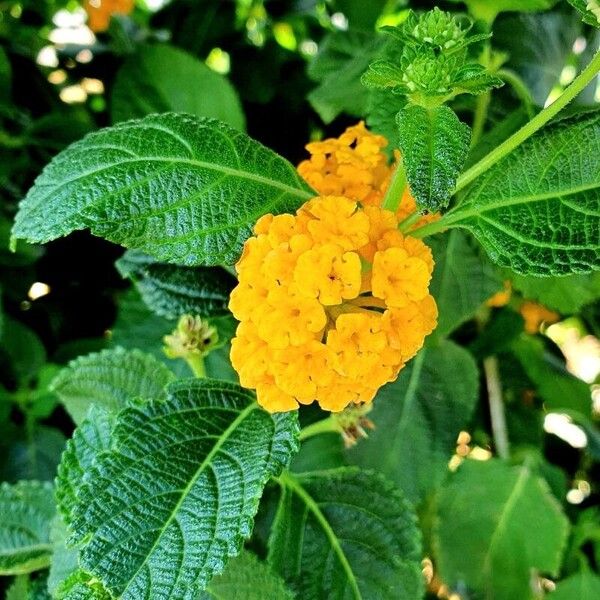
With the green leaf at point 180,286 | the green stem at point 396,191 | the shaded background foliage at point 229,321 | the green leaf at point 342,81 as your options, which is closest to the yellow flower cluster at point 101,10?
the shaded background foliage at point 229,321

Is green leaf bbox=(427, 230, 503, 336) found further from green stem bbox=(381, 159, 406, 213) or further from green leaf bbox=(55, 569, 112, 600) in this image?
green leaf bbox=(55, 569, 112, 600)

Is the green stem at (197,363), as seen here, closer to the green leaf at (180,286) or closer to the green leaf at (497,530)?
the green leaf at (180,286)

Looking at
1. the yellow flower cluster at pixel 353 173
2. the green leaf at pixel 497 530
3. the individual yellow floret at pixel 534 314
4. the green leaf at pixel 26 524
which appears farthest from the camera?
the individual yellow floret at pixel 534 314

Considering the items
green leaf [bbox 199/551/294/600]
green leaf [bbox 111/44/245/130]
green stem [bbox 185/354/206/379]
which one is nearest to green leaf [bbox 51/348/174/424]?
green stem [bbox 185/354/206/379]

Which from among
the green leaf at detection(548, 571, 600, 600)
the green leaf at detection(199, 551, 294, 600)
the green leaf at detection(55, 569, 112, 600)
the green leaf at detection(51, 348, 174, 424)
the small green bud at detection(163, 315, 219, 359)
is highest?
the small green bud at detection(163, 315, 219, 359)

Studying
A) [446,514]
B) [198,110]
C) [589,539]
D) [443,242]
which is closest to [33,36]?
[198,110]
